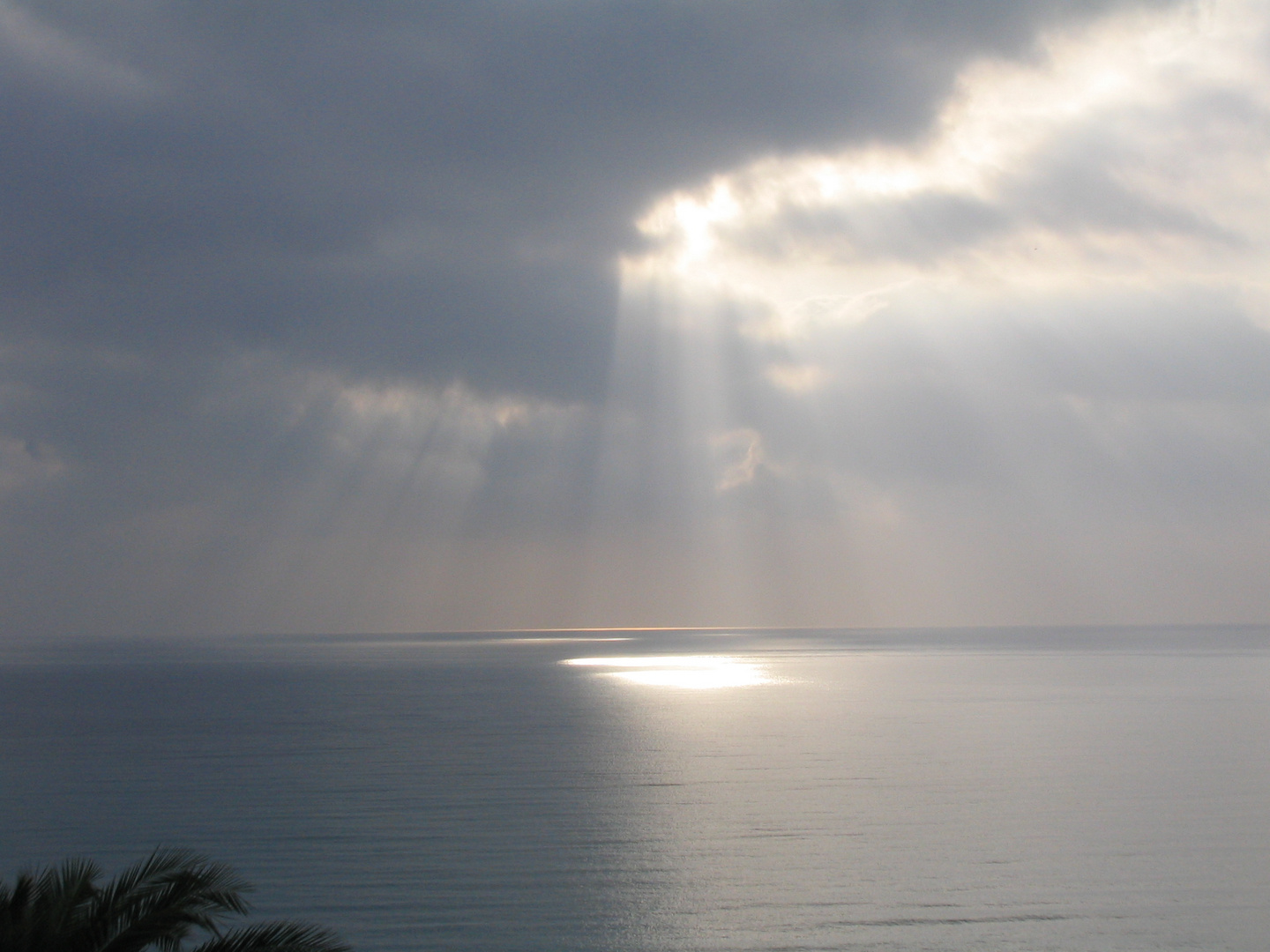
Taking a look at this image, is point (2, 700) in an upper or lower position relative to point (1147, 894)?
upper

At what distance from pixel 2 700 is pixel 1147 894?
10851cm

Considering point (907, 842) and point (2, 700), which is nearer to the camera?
point (907, 842)

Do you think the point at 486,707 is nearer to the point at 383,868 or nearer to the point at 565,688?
the point at 565,688

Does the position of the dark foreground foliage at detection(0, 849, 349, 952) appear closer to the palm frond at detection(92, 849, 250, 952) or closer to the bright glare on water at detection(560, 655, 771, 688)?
the palm frond at detection(92, 849, 250, 952)

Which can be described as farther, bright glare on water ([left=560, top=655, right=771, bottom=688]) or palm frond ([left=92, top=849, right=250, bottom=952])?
bright glare on water ([left=560, top=655, right=771, bottom=688])

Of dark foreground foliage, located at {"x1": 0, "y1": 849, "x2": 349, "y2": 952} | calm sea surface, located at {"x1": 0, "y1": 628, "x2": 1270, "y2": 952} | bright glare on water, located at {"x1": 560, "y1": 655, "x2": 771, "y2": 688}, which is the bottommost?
dark foreground foliage, located at {"x1": 0, "y1": 849, "x2": 349, "y2": 952}

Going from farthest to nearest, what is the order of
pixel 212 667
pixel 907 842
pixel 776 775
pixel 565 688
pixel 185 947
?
pixel 212 667 < pixel 565 688 < pixel 776 775 < pixel 907 842 < pixel 185 947

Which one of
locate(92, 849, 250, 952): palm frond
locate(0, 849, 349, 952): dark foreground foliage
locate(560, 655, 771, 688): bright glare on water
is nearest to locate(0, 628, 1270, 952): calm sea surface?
locate(92, 849, 250, 952): palm frond

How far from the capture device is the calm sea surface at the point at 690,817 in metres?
27.9

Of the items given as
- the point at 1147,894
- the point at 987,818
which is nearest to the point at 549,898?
the point at 1147,894

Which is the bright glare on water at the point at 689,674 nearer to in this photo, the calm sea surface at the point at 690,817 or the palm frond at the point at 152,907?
the calm sea surface at the point at 690,817

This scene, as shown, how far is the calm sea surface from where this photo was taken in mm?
27891

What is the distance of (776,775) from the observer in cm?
5288

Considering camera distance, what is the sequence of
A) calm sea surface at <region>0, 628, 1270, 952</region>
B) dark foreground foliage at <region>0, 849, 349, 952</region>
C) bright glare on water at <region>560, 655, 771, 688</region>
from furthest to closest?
bright glare on water at <region>560, 655, 771, 688</region>, calm sea surface at <region>0, 628, 1270, 952</region>, dark foreground foliage at <region>0, 849, 349, 952</region>
